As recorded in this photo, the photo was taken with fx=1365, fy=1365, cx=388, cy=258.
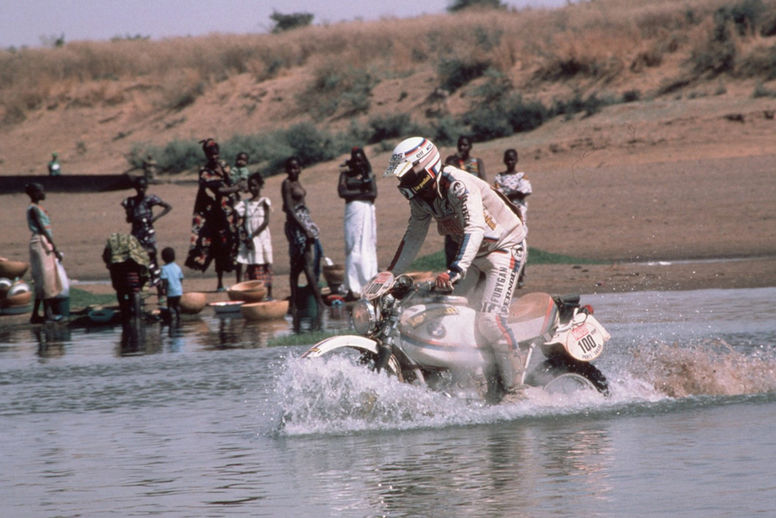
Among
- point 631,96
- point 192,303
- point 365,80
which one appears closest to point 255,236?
point 192,303

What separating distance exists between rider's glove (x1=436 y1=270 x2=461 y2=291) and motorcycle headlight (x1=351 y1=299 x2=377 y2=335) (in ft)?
1.35

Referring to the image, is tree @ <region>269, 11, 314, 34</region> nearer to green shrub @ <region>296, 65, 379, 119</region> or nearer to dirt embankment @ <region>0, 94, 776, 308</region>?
green shrub @ <region>296, 65, 379, 119</region>

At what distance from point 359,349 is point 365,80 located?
4278cm

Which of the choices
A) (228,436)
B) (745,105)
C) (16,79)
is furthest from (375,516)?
(16,79)

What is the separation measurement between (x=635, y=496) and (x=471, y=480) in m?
0.93

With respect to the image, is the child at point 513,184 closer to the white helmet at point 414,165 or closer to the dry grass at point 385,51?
the white helmet at point 414,165

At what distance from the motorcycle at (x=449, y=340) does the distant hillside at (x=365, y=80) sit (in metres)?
25.7

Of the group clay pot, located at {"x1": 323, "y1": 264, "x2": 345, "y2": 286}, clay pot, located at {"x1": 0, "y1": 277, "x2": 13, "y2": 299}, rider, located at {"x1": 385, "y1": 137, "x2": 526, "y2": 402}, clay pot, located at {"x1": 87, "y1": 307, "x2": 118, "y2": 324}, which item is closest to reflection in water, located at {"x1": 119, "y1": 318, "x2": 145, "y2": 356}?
clay pot, located at {"x1": 87, "y1": 307, "x2": 118, "y2": 324}

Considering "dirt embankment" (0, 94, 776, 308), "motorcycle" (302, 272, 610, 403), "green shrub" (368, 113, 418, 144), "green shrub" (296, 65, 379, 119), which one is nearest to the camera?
"motorcycle" (302, 272, 610, 403)

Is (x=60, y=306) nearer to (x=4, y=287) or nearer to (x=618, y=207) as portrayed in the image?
(x=4, y=287)

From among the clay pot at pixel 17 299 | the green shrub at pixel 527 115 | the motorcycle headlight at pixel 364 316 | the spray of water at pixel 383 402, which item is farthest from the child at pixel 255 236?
the green shrub at pixel 527 115

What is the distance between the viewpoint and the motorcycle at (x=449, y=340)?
8.02 m

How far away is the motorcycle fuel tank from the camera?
8141 mm

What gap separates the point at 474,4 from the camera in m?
69.6
